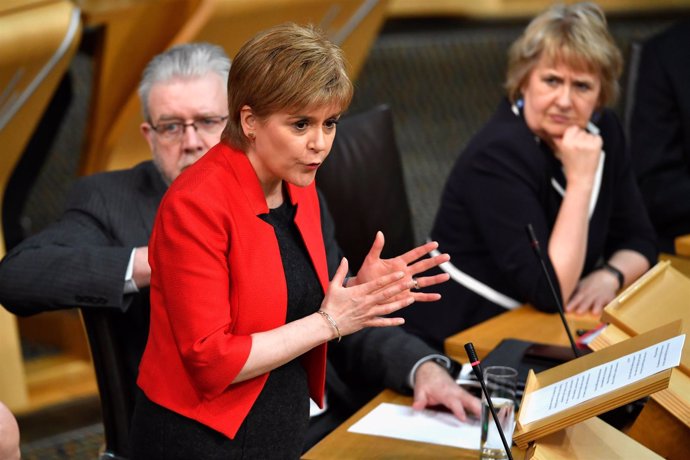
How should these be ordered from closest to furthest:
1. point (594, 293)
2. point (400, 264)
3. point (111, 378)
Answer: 1. point (400, 264)
2. point (111, 378)
3. point (594, 293)

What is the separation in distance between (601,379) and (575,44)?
1271 millimetres

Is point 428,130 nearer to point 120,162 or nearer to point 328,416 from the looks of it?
point 120,162

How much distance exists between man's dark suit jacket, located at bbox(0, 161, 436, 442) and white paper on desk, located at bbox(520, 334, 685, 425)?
0.52m

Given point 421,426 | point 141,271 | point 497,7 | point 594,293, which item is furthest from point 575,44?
point 497,7

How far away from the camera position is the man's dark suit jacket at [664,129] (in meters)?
3.31

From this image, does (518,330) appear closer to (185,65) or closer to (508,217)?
(508,217)

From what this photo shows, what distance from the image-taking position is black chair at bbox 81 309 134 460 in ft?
6.28

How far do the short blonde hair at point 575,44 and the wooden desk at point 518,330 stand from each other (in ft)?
2.00

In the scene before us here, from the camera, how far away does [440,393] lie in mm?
1873

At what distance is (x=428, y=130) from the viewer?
16.8ft

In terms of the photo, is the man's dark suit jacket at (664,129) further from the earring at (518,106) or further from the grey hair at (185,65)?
the grey hair at (185,65)

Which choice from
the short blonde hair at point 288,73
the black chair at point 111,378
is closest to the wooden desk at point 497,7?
the black chair at point 111,378

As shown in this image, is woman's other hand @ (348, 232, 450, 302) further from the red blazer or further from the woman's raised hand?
the red blazer

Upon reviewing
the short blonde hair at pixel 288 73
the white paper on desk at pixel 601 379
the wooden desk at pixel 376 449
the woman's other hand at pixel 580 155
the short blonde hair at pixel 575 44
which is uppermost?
the short blonde hair at pixel 288 73
